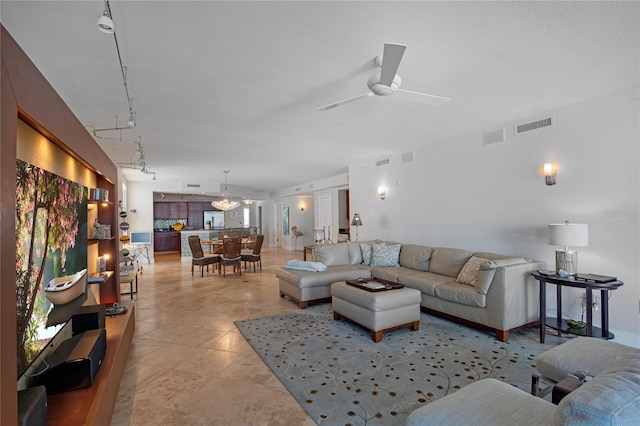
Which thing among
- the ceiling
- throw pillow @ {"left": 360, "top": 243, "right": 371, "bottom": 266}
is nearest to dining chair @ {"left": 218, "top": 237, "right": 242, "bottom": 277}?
throw pillow @ {"left": 360, "top": 243, "right": 371, "bottom": 266}

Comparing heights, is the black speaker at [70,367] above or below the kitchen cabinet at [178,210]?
below

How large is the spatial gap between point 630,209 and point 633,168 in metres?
0.43

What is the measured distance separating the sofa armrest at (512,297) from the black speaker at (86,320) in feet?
12.6

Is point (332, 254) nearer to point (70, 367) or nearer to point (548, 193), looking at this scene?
point (548, 193)

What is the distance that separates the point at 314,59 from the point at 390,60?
68 centimetres

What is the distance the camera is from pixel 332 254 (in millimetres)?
5629

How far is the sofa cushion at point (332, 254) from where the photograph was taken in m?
5.56

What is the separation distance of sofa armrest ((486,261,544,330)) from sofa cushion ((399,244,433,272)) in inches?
61.5

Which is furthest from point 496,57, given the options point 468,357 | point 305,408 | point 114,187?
point 114,187

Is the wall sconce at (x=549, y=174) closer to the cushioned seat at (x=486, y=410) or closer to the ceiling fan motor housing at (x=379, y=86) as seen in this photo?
the ceiling fan motor housing at (x=379, y=86)

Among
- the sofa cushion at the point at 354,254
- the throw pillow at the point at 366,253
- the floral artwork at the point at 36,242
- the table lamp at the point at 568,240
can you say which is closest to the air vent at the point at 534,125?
the table lamp at the point at 568,240

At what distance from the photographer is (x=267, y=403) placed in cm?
228

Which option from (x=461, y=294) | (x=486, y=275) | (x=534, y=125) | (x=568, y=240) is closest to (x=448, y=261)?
(x=461, y=294)

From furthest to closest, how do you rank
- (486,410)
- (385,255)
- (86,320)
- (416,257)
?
(385,255) < (416,257) < (86,320) < (486,410)
